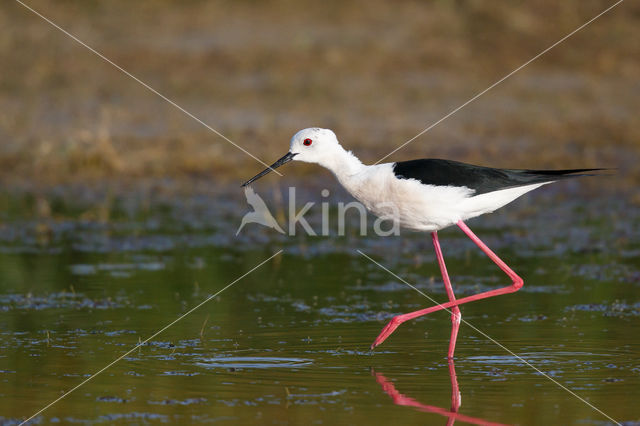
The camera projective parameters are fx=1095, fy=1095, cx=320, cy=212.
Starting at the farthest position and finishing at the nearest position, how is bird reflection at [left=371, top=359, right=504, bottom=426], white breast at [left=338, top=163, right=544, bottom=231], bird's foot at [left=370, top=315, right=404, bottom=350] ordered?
white breast at [left=338, top=163, right=544, bottom=231] < bird's foot at [left=370, top=315, right=404, bottom=350] < bird reflection at [left=371, top=359, right=504, bottom=426]

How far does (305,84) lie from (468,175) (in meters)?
9.86

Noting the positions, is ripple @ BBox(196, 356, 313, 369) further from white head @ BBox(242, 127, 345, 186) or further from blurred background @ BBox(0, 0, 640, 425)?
white head @ BBox(242, 127, 345, 186)

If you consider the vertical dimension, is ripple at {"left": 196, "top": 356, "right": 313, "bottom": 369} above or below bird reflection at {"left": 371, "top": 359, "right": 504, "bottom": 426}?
above

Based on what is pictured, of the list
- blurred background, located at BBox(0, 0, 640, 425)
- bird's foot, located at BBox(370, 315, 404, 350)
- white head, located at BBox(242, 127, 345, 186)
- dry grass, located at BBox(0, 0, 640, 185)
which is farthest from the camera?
dry grass, located at BBox(0, 0, 640, 185)

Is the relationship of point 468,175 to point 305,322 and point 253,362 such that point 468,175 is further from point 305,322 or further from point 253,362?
point 253,362

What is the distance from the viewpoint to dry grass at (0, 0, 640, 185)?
46.1ft

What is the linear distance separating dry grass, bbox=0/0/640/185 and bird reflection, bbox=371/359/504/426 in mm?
8112

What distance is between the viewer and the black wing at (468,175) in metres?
6.55

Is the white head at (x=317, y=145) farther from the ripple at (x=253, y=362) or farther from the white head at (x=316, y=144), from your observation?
the ripple at (x=253, y=362)

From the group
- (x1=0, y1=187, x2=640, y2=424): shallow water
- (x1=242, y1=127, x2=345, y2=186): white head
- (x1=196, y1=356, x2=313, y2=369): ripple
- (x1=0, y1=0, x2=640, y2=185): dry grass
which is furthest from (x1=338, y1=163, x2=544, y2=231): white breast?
(x1=0, y1=0, x2=640, y2=185): dry grass

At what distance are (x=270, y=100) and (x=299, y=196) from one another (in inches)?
145

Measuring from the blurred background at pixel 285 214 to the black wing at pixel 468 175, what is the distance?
0.94m

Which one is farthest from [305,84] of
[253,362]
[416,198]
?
[253,362]

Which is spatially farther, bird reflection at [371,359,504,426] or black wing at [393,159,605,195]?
black wing at [393,159,605,195]
